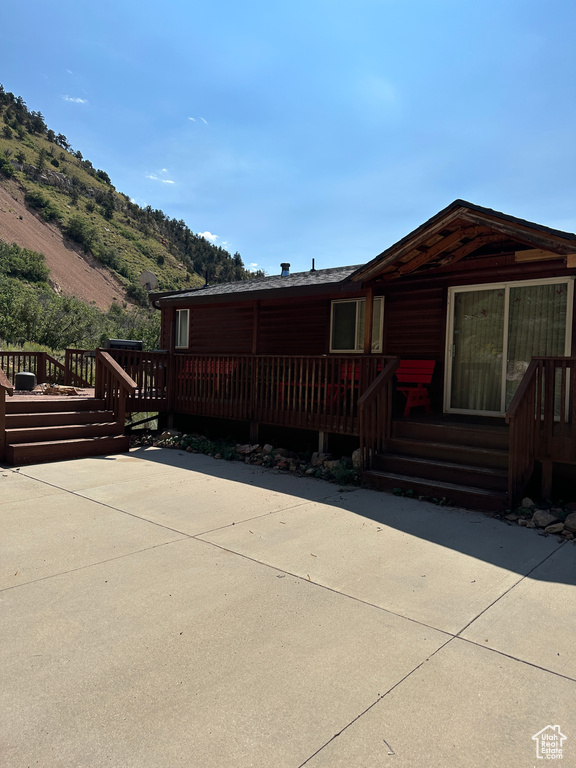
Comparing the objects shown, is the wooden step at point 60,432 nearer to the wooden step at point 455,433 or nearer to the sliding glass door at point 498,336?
the wooden step at point 455,433

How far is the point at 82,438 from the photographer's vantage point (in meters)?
7.91

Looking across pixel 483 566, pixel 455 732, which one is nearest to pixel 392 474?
pixel 483 566

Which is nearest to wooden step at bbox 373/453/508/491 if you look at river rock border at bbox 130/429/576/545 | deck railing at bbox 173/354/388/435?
river rock border at bbox 130/429/576/545

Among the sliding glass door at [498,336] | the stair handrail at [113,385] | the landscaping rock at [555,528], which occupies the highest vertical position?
the sliding glass door at [498,336]

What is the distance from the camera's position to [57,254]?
184ft

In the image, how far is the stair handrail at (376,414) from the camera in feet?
20.5

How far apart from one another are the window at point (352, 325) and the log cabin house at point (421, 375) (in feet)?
0.10

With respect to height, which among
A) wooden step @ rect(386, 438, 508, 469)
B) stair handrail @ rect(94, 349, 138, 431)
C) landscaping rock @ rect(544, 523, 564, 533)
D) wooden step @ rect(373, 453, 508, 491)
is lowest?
landscaping rock @ rect(544, 523, 564, 533)

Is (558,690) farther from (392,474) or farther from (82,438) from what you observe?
(82,438)

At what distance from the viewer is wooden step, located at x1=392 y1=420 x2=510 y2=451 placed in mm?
5781

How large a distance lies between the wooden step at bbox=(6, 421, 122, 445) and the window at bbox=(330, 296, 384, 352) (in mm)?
4534

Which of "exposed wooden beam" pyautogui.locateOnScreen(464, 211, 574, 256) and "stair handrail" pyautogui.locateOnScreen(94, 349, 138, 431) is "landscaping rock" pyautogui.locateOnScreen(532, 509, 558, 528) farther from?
"stair handrail" pyautogui.locateOnScreen(94, 349, 138, 431)

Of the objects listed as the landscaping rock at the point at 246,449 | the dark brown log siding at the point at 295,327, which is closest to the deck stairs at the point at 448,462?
the landscaping rock at the point at 246,449

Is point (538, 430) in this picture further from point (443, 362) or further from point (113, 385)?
point (113, 385)
